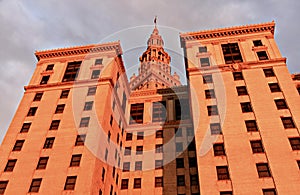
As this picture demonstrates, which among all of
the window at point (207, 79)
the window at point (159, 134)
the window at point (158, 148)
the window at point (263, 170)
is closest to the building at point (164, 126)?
the window at point (158, 148)

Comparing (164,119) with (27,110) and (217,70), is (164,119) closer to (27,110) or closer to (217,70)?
(217,70)

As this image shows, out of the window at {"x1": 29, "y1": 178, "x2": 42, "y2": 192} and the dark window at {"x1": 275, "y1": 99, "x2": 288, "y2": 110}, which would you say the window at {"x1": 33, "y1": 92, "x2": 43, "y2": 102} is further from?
the dark window at {"x1": 275, "y1": 99, "x2": 288, "y2": 110}

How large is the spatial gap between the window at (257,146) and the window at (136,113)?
25183mm

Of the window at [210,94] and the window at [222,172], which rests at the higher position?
the window at [210,94]

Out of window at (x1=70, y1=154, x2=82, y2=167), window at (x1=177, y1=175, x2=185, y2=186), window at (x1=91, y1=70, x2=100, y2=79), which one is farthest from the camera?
window at (x1=91, y1=70, x2=100, y2=79)

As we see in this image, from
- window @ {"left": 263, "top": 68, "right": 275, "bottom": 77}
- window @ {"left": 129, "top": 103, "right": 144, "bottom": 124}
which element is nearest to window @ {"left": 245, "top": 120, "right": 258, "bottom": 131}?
window @ {"left": 263, "top": 68, "right": 275, "bottom": 77}

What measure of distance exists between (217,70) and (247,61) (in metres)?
5.71

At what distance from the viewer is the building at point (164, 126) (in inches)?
1396

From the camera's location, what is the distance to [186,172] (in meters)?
45.5

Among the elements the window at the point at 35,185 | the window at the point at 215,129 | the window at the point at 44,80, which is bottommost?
the window at the point at 35,185

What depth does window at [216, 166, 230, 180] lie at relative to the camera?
34.5m

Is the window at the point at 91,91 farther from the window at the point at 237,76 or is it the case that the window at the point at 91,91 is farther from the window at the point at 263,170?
the window at the point at 263,170

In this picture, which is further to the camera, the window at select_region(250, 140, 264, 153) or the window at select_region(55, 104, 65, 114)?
the window at select_region(55, 104, 65, 114)

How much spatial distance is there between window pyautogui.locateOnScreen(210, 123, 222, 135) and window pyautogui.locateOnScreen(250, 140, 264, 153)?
459cm
